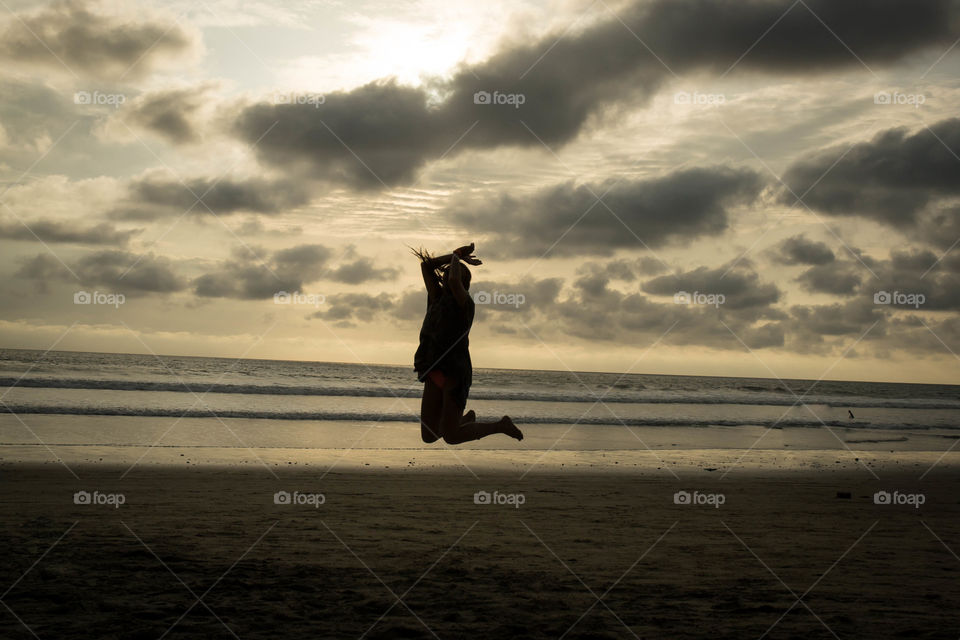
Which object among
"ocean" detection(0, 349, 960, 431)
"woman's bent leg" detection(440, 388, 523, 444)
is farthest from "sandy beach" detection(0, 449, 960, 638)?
"ocean" detection(0, 349, 960, 431)

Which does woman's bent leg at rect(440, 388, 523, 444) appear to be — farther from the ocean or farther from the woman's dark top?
the ocean

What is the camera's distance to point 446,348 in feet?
21.3

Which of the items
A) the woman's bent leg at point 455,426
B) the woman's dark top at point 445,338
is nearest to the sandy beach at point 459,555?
the woman's bent leg at point 455,426

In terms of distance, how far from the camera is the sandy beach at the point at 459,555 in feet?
17.9

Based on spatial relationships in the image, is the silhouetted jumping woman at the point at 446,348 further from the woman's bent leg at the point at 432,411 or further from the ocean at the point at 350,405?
the ocean at the point at 350,405

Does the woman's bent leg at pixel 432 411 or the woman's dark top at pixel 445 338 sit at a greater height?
the woman's dark top at pixel 445 338

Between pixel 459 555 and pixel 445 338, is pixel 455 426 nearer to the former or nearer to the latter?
pixel 445 338

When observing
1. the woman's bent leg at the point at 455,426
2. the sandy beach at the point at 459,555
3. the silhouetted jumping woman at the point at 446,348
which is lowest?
the sandy beach at the point at 459,555

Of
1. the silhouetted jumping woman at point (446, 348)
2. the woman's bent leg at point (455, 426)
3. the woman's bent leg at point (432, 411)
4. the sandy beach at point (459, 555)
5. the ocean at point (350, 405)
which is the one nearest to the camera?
the sandy beach at point (459, 555)

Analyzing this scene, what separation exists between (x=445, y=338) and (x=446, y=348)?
0.09 meters

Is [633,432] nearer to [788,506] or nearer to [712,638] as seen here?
[788,506]

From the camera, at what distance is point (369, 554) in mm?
7504

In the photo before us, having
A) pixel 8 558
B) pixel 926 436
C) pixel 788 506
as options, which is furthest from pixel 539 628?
pixel 926 436

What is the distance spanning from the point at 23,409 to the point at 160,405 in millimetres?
4193
